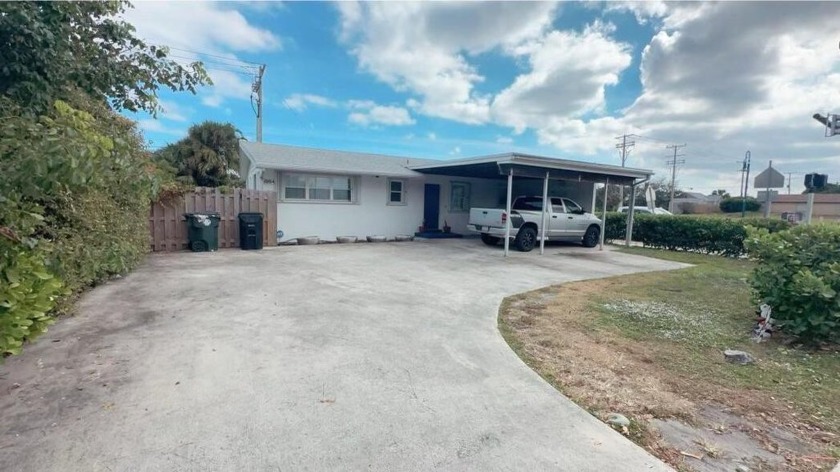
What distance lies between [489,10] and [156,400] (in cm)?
922

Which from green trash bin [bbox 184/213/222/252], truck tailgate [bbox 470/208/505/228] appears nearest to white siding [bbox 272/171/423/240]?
green trash bin [bbox 184/213/222/252]

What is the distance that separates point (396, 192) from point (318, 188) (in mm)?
3110

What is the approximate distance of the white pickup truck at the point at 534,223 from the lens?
41.0 feet

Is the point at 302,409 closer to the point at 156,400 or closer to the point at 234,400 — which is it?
the point at 234,400

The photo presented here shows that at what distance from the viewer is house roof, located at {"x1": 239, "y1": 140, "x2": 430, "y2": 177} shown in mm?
12562

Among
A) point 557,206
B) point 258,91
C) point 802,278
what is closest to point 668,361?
point 802,278

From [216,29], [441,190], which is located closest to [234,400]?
[216,29]

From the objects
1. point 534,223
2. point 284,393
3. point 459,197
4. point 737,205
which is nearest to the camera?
point 284,393

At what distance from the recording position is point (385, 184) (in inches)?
588

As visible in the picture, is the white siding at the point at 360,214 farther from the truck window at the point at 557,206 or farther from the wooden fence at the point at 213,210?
the truck window at the point at 557,206

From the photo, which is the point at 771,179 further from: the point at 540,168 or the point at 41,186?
the point at 41,186

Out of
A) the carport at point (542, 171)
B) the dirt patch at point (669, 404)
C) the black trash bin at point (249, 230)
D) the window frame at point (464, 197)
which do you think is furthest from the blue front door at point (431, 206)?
the dirt patch at point (669, 404)

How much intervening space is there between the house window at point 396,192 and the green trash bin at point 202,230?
6.31 metres

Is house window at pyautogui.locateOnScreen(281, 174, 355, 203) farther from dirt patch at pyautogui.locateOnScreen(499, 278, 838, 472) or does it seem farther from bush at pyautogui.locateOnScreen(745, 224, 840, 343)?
bush at pyautogui.locateOnScreen(745, 224, 840, 343)
